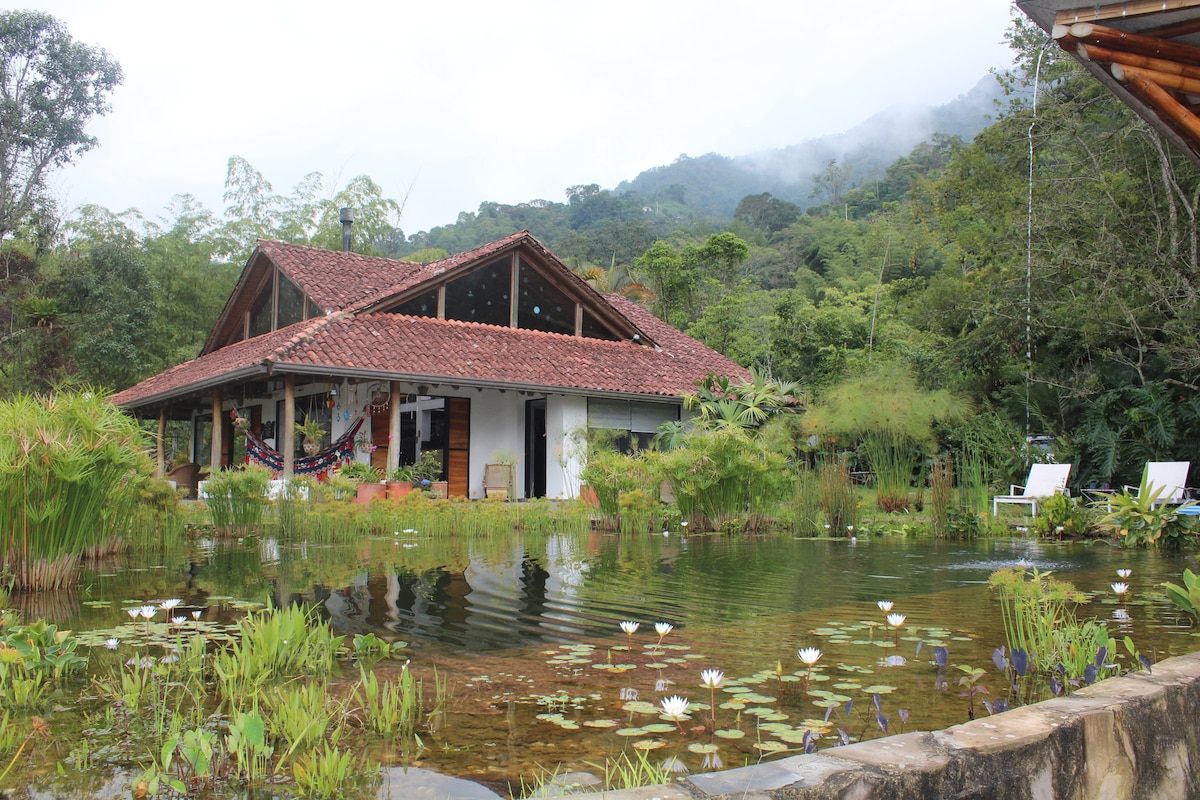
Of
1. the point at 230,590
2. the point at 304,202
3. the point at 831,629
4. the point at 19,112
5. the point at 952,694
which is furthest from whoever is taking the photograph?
the point at 304,202

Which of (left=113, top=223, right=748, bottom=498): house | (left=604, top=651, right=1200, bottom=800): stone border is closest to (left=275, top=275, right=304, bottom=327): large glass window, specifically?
(left=113, top=223, right=748, bottom=498): house

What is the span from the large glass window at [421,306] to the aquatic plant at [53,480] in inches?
387

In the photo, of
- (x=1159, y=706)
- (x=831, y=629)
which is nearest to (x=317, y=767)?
(x=1159, y=706)

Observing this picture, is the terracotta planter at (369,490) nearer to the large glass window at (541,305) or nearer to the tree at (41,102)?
the large glass window at (541,305)

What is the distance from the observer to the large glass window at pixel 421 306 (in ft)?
50.4

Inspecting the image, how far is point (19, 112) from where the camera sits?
82.8ft

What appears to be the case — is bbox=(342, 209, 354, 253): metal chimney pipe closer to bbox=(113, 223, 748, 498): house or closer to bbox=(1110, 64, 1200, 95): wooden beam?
bbox=(113, 223, 748, 498): house

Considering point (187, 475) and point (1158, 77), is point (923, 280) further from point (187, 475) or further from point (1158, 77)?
point (1158, 77)

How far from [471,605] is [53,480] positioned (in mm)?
2408

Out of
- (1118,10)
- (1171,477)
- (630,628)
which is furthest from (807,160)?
(630,628)

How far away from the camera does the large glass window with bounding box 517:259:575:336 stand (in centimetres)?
1675

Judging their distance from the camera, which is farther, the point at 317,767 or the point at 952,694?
the point at 952,694

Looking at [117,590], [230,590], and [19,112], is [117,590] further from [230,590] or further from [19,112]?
[19,112]

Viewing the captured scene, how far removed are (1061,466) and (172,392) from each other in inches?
546
